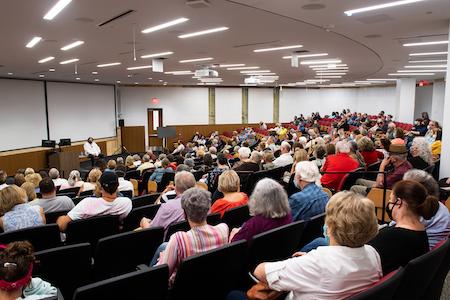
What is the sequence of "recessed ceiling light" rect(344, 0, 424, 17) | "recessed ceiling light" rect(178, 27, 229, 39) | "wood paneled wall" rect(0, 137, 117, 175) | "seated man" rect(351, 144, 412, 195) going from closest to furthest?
"recessed ceiling light" rect(344, 0, 424, 17)
"seated man" rect(351, 144, 412, 195)
"recessed ceiling light" rect(178, 27, 229, 39)
"wood paneled wall" rect(0, 137, 117, 175)

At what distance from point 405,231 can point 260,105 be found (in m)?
25.5

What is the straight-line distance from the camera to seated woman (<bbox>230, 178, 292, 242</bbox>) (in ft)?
9.51

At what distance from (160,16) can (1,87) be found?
475 inches

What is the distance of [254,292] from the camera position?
2158 mm

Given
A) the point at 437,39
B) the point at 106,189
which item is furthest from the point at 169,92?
the point at 106,189

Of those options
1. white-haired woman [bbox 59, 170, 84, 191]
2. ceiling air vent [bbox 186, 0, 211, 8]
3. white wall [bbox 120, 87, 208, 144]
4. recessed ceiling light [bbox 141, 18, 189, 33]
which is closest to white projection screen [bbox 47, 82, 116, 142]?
white wall [bbox 120, 87, 208, 144]

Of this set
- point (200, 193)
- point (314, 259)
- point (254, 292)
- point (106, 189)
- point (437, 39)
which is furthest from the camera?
point (437, 39)

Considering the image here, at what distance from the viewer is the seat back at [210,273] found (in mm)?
2225

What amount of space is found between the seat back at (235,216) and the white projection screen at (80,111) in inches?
625

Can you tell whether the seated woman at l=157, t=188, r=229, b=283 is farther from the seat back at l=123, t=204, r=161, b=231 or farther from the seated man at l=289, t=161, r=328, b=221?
the seat back at l=123, t=204, r=161, b=231

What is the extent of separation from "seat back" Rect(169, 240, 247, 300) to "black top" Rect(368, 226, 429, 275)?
2.88 ft

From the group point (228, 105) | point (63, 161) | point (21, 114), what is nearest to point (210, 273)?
point (63, 161)

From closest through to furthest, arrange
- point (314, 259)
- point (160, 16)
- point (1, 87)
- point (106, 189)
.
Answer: point (314, 259), point (106, 189), point (160, 16), point (1, 87)

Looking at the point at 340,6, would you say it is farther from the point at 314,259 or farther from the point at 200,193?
the point at 314,259
